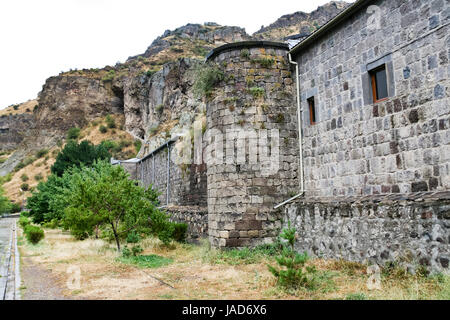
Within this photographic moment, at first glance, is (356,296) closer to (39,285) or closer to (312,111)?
(312,111)

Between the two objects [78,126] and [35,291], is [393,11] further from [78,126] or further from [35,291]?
[78,126]

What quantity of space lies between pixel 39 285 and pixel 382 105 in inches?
344

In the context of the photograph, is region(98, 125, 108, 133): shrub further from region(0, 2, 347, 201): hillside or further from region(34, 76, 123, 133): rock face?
region(34, 76, 123, 133): rock face

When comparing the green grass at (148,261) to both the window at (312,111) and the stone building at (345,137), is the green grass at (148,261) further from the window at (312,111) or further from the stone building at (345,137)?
the window at (312,111)

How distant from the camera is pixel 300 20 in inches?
3226

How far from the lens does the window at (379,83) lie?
786 centimetres

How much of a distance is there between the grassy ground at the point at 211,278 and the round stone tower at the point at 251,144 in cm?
86

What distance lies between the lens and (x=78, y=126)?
66438 millimetres

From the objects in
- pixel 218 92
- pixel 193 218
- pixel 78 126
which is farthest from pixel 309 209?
pixel 78 126

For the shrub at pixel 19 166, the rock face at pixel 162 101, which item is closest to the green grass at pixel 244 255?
the rock face at pixel 162 101

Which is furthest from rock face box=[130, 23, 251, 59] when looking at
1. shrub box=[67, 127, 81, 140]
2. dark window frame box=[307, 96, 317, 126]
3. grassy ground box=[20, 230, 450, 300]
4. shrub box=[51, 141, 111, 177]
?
grassy ground box=[20, 230, 450, 300]

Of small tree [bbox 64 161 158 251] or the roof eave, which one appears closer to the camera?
the roof eave

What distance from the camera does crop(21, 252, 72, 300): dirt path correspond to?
6.76m

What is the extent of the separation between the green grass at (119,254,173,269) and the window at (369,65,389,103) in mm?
7180
